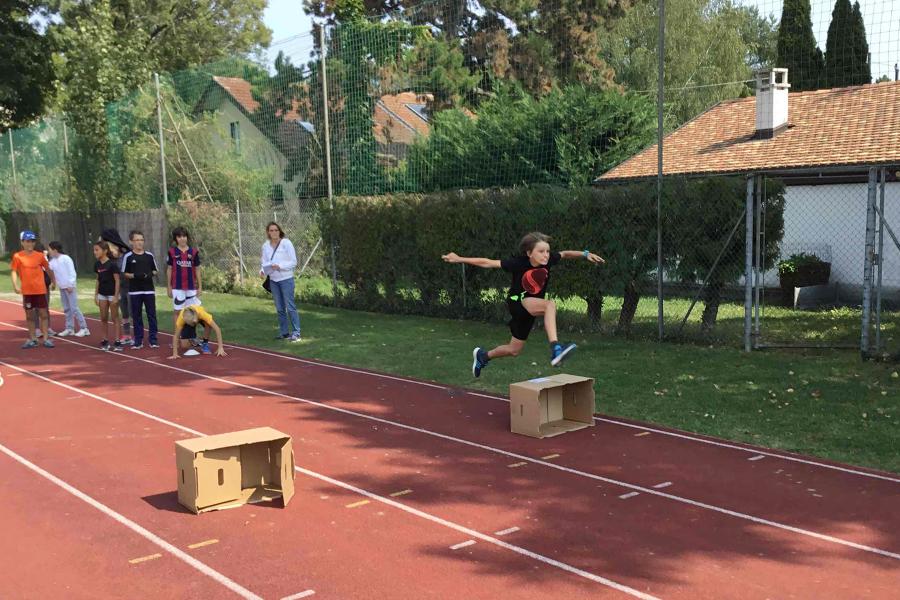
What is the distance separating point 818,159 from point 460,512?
58.1 feet

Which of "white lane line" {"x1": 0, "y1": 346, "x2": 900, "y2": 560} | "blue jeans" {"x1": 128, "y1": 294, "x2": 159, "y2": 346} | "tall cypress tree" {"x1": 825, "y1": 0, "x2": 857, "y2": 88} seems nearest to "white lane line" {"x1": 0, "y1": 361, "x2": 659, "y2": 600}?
"white lane line" {"x1": 0, "y1": 346, "x2": 900, "y2": 560}

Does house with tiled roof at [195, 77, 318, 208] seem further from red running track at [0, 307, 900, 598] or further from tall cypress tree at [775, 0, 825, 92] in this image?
tall cypress tree at [775, 0, 825, 92]

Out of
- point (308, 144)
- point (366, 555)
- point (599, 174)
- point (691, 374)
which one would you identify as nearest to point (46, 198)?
point (308, 144)

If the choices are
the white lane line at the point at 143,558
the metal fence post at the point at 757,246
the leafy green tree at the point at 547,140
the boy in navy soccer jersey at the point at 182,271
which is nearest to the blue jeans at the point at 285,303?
the boy in navy soccer jersey at the point at 182,271

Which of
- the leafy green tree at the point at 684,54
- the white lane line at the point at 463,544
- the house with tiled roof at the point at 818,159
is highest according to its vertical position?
the leafy green tree at the point at 684,54

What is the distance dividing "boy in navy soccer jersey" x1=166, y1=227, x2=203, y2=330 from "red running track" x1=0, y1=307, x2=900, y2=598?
3.93 metres

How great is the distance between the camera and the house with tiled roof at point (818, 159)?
20234mm

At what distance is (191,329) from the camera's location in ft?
46.9

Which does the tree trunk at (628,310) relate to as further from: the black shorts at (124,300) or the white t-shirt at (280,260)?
the black shorts at (124,300)

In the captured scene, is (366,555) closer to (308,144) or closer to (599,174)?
(308,144)

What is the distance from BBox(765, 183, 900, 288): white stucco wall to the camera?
66.4ft

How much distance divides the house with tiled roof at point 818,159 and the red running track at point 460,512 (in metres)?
13.0

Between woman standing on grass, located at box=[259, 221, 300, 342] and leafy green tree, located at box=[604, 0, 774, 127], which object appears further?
leafy green tree, located at box=[604, 0, 774, 127]

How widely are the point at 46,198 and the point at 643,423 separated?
37558mm
